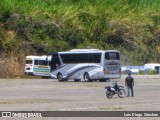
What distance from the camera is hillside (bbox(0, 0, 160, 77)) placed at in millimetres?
66000

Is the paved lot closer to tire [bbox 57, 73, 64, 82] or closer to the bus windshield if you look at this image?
the bus windshield

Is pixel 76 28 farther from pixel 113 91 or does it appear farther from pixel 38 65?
pixel 113 91

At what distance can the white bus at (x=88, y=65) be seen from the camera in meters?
54.3

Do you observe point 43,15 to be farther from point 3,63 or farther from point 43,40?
point 3,63

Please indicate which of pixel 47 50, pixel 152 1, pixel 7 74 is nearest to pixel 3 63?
pixel 7 74

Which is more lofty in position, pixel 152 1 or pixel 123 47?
pixel 152 1

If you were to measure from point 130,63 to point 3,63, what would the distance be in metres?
16.5

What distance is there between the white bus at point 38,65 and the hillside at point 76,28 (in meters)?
0.85

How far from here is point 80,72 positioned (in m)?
55.6

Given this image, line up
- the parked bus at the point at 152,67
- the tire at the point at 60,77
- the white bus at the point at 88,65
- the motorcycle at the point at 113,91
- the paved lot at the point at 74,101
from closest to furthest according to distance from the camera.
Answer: the paved lot at the point at 74,101, the motorcycle at the point at 113,91, the white bus at the point at 88,65, the tire at the point at 60,77, the parked bus at the point at 152,67

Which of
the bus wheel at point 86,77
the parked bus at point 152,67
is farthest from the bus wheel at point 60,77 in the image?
the parked bus at point 152,67

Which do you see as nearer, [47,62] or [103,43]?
[47,62]

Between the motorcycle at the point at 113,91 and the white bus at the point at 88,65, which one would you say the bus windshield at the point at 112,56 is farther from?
the motorcycle at the point at 113,91

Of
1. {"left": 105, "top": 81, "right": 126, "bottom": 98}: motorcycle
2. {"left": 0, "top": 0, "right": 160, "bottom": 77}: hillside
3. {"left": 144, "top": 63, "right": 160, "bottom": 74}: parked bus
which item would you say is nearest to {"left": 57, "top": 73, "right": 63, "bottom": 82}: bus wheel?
{"left": 0, "top": 0, "right": 160, "bottom": 77}: hillside
